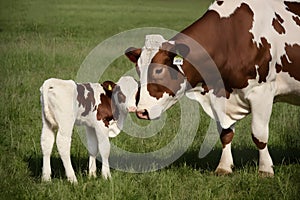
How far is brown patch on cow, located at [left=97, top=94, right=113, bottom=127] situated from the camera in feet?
19.2

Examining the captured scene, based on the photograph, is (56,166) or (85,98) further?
(56,166)

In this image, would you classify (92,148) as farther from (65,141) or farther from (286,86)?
(286,86)

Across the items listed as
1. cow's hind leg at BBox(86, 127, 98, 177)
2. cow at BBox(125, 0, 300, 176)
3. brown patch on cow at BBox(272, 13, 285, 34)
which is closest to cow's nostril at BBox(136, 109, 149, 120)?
cow at BBox(125, 0, 300, 176)

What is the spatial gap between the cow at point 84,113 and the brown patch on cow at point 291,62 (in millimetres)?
1486

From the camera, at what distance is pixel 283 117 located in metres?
8.70

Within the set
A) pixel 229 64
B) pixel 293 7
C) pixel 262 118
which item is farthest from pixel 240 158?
pixel 293 7

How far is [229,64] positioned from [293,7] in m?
1.17

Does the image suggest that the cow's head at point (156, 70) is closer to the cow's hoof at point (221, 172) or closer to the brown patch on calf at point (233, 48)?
the brown patch on calf at point (233, 48)

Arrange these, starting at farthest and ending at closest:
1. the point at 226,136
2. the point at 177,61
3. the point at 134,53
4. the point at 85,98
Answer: the point at 226,136 < the point at 85,98 < the point at 134,53 < the point at 177,61

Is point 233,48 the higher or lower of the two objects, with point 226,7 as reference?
lower

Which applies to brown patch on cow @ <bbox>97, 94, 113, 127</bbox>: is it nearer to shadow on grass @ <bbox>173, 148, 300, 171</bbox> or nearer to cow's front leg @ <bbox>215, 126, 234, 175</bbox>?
shadow on grass @ <bbox>173, 148, 300, 171</bbox>

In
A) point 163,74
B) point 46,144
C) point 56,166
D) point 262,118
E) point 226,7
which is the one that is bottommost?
point 56,166

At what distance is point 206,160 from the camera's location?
269 inches

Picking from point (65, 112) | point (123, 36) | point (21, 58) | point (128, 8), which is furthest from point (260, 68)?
point (128, 8)
